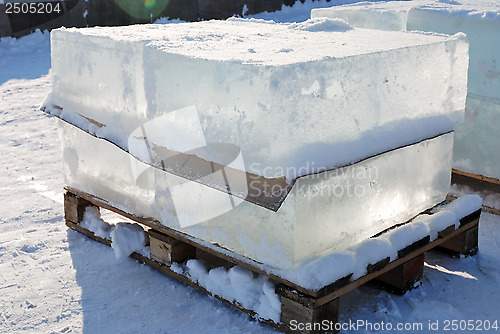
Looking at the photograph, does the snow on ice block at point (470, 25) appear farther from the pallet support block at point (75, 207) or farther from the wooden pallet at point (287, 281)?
the pallet support block at point (75, 207)

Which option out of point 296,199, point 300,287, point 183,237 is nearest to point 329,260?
point 300,287

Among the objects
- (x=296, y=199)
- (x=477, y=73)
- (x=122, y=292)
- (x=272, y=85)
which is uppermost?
(x=272, y=85)

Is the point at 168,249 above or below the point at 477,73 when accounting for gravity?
below

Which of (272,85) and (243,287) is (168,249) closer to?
(243,287)

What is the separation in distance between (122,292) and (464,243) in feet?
6.37

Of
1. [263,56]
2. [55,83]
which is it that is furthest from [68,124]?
[263,56]

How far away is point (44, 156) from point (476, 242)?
3516mm

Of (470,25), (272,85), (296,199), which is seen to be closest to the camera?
(272,85)

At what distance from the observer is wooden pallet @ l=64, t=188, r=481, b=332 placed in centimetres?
268

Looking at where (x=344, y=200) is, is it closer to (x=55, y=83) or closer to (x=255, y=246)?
(x=255, y=246)

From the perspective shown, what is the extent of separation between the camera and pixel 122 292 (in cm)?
316

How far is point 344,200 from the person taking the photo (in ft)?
9.22

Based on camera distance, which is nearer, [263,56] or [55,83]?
[263,56]

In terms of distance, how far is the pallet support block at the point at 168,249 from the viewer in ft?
10.4
